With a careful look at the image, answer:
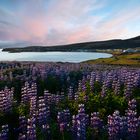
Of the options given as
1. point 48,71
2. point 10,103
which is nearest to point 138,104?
point 10,103

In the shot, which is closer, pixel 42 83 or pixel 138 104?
pixel 138 104

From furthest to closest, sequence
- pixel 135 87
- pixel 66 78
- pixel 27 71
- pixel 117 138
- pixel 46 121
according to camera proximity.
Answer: pixel 27 71 → pixel 66 78 → pixel 135 87 → pixel 46 121 → pixel 117 138

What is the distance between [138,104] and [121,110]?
2.87 ft

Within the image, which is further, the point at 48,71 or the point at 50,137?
the point at 48,71

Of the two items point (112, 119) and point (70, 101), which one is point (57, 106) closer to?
point (70, 101)

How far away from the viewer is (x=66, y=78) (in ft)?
85.5

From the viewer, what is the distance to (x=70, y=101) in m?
17.4

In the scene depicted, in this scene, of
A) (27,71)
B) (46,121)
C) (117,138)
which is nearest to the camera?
(117,138)

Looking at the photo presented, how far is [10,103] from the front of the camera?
52.2 feet

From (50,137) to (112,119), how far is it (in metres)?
2.00

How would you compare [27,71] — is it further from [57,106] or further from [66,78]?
[57,106]

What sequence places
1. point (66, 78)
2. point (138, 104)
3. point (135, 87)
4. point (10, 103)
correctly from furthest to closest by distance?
point (66, 78), point (135, 87), point (138, 104), point (10, 103)

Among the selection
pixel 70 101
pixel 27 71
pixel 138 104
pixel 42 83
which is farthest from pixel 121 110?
pixel 27 71

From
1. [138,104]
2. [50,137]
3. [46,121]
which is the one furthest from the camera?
[138,104]
